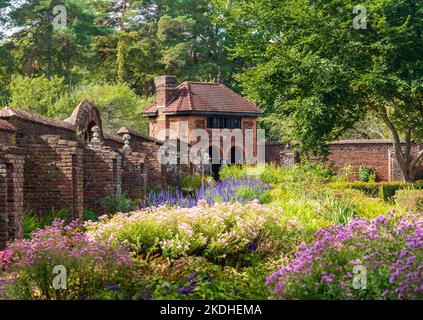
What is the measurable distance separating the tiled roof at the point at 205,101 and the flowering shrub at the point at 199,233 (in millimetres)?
29043

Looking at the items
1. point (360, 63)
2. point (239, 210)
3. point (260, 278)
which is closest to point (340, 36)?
point (360, 63)

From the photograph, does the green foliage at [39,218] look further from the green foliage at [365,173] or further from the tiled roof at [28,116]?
the green foliage at [365,173]

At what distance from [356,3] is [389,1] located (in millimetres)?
1327

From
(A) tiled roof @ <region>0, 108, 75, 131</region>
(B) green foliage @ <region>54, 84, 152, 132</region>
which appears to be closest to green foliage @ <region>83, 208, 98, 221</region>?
(A) tiled roof @ <region>0, 108, 75, 131</region>

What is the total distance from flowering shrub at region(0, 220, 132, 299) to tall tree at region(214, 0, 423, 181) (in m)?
16.4

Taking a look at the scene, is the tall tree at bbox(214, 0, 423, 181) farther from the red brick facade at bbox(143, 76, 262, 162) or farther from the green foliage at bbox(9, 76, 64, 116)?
the red brick facade at bbox(143, 76, 262, 162)

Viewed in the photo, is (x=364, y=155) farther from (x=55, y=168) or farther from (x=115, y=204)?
(x=55, y=168)

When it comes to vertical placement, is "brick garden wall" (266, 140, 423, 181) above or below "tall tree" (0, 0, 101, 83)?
below

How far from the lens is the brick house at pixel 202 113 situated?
39.6 meters

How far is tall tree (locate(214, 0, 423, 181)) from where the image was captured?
22594 mm

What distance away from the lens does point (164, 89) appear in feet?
132

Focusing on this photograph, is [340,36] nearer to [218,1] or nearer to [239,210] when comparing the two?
[218,1]

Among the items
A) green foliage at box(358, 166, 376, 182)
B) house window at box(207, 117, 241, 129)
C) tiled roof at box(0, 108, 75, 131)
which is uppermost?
house window at box(207, 117, 241, 129)
